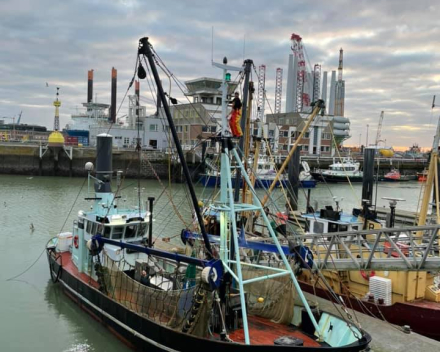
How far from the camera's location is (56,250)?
1706cm

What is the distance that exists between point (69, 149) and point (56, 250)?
42997 millimetres

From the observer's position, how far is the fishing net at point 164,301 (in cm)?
881

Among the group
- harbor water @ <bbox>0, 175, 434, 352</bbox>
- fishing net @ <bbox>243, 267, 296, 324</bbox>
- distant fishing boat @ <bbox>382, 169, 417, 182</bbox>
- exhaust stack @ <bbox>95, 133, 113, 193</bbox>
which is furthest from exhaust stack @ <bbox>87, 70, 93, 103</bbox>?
fishing net @ <bbox>243, 267, 296, 324</bbox>

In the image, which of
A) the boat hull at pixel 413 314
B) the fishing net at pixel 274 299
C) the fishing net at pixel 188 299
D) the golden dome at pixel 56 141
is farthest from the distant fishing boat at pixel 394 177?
the fishing net at pixel 274 299

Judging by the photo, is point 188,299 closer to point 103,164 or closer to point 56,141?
point 103,164

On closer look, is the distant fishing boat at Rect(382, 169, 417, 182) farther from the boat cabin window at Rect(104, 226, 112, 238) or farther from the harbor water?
the boat cabin window at Rect(104, 226, 112, 238)

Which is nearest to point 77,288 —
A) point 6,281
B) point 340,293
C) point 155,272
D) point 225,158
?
point 155,272

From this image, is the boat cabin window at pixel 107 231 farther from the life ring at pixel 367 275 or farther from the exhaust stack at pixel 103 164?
the life ring at pixel 367 275

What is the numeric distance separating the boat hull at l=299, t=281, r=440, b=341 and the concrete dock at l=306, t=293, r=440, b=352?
2.46ft

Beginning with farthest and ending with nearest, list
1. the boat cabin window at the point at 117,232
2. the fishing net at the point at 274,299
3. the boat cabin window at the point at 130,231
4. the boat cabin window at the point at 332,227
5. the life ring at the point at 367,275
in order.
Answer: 1. the boat cabin window at the point at 332,227
2. the boat cabin window at the point at 130,231
3. the boat cabin window at the point at 117,232
4. the life ring at the point at 367,275
5. the fishing net at the point at 274,299

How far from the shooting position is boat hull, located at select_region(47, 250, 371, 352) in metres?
8.19

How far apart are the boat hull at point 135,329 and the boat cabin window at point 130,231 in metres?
2.09

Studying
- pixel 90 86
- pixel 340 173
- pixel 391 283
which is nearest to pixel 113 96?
pixel 90 86

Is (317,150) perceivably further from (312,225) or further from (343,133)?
(312,225)
